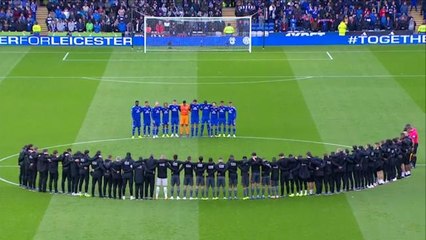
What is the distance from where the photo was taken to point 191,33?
59.0 m

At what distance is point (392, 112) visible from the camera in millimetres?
46719

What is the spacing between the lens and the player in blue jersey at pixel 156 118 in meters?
42.2

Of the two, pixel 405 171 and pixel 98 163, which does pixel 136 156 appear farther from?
pixel 405 171

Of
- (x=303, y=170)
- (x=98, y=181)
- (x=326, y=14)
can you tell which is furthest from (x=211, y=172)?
(x=326, y=14)

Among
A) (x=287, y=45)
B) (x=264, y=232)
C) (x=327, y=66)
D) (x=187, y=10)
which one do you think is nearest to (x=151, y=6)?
(x=187, y=10)

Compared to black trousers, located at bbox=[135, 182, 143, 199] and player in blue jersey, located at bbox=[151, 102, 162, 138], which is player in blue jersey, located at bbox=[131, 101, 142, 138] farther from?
black trousers, located at bbox=[135, 182, 143, 199]

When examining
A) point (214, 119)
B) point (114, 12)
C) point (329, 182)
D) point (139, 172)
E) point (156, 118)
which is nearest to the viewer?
point (139, 172)

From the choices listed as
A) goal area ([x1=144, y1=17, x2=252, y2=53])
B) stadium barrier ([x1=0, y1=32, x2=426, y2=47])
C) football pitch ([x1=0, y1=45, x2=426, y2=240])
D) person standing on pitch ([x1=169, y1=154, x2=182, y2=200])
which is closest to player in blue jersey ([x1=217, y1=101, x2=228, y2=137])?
football pitch ([x1=0, y1=45, x2=426, y2=240])

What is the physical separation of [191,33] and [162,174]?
24.7 meters

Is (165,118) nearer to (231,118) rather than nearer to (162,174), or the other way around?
(231,118)

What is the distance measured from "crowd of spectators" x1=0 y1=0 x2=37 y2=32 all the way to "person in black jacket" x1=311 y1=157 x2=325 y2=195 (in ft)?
102

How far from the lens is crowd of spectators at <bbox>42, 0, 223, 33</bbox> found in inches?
2480

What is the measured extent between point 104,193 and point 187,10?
3095 cm

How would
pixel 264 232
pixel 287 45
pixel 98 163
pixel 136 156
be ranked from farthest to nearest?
pixel 287 45 → pixel 136 156 → pixel 98 163 → pixel 264 232
